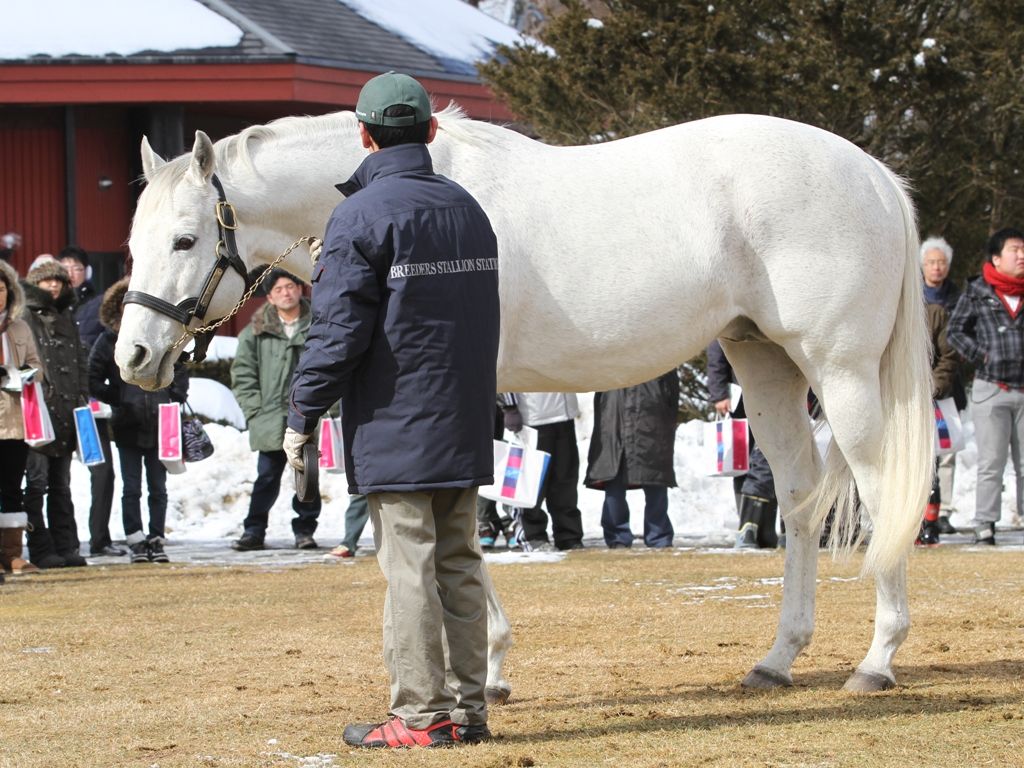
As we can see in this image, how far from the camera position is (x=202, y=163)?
5707 mm

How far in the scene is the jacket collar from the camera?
4836 millimetres

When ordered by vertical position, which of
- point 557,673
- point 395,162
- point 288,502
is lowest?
point 557,673

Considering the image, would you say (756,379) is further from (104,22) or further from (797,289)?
(104,22)

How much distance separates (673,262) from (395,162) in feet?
4.79

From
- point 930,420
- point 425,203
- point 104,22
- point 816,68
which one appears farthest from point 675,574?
point 104,22

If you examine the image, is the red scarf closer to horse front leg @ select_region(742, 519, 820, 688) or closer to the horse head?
horse front leg @ select_region(742, 519, 820, 688)

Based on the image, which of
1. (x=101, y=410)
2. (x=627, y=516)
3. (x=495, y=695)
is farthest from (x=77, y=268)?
(x=495, y=695)

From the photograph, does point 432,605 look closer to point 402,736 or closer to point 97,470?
point 402,736

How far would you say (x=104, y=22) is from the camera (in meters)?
19.4

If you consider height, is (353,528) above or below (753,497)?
below

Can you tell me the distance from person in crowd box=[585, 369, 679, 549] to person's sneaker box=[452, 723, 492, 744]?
6.79 metres

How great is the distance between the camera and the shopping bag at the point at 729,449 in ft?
35.9

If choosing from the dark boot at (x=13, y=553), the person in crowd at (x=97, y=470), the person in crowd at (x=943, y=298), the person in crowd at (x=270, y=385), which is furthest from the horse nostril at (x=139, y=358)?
the person in crowd at (x=943, y=298)

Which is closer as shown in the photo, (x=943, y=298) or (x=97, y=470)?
(x=97, y=470)
